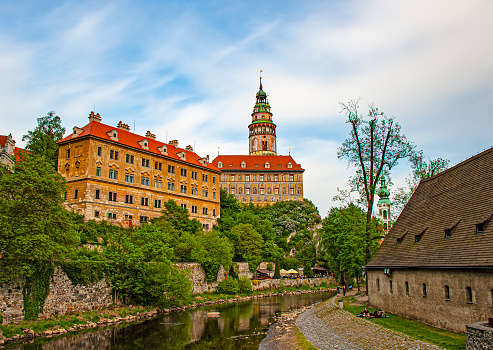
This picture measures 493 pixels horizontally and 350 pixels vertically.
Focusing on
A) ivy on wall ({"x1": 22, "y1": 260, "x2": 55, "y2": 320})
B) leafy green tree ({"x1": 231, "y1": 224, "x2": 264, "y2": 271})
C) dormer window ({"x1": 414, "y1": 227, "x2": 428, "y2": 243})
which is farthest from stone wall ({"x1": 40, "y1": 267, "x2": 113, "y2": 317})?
leafy green tree ({"x1": 231, "y1": 224, "x2": 264, "y2": 271})

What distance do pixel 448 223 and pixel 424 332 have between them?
5.96 metres

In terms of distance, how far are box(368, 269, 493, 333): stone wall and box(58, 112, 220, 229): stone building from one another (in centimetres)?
3634

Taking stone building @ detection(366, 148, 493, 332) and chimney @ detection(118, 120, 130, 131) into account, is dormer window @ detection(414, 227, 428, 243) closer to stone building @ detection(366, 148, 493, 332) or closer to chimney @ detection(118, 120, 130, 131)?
stone building @ detection(366, 148, 493, 332)

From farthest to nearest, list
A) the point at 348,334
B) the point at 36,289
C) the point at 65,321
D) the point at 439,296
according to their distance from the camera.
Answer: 1. the point at 65,321
2. the point at 36,289
3. the point at 348,334
4. the point at 439,296

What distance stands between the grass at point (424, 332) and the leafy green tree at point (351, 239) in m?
11.5

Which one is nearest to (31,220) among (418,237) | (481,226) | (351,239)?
(418,237)

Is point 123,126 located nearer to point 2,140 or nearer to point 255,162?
point 2,140

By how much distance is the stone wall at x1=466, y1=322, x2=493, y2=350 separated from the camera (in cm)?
1220

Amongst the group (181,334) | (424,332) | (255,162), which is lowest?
(181,334)

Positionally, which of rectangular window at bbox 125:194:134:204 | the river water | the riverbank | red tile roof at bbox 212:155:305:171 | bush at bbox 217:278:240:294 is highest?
red tile roof at bbox 212:155:305:171

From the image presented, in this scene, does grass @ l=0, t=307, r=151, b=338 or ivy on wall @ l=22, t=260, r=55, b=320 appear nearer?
grass @ l=0, t=307, r=151, b=338

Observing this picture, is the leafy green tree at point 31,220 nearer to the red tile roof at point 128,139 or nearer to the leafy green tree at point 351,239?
the leafy green tree at point 351,239

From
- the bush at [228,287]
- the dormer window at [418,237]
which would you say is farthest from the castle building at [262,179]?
the dormer window at [418,237]

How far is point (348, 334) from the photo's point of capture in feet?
70.9
